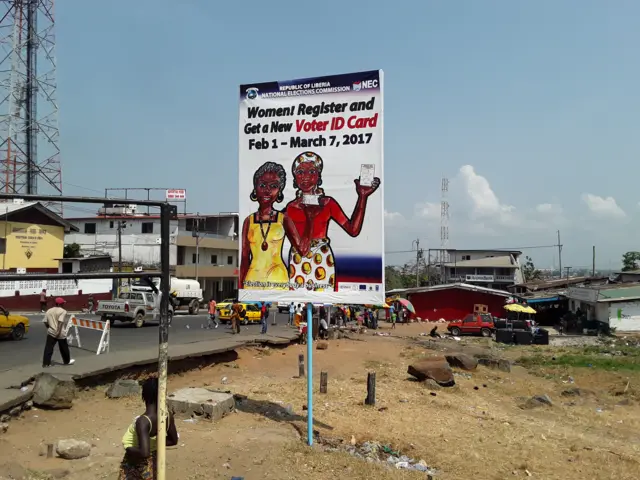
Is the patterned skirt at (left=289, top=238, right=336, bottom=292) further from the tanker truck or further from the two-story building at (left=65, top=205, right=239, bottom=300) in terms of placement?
the tanker truck

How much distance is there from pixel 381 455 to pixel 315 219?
3.69m

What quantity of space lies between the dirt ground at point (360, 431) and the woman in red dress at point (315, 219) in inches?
98.1

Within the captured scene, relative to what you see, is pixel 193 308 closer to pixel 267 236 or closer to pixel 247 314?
pixel 247 314

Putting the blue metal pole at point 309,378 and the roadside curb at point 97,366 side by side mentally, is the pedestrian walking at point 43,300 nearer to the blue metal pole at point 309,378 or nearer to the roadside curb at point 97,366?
the roadside curb at point 97,366

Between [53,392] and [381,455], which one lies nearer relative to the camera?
[381,455]

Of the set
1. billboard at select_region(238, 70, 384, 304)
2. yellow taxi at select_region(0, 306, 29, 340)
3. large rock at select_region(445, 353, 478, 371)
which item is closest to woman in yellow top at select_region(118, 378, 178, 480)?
billboard at select_region(238, 70, 384, 304)

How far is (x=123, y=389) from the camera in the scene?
32.7 feet

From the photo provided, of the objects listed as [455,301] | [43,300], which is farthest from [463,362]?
[455,301]

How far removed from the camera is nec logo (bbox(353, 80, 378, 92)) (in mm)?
7844

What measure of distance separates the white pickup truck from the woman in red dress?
19660 mm

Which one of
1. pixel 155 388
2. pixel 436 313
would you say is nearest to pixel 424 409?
pixel 155 388

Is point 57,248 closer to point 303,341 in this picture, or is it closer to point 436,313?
point 303,341

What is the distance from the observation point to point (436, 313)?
48.7m

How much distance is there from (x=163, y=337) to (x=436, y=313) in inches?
1832
